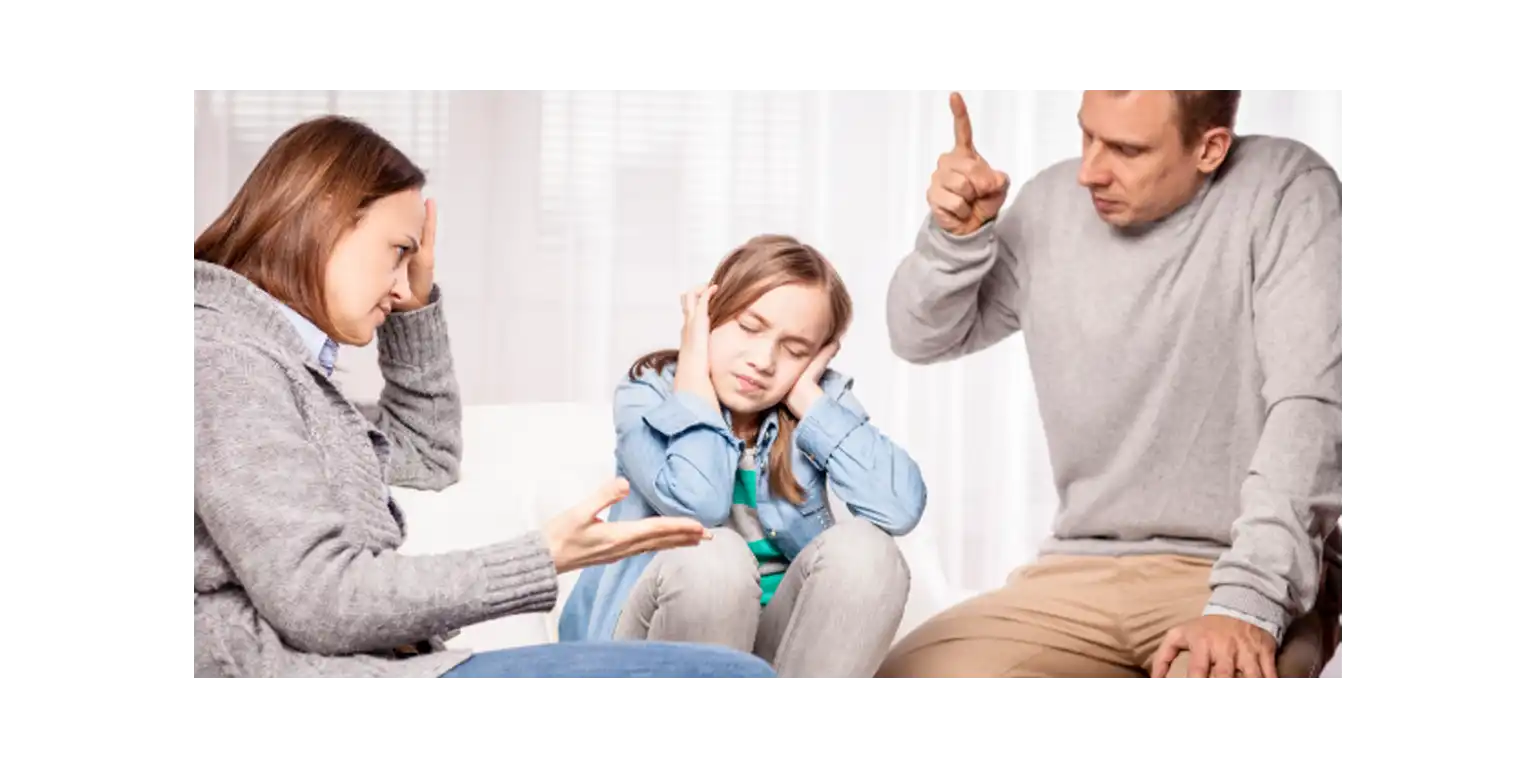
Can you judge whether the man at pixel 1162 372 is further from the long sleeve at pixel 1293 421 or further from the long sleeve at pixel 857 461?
the long sleeve at pixel 857 461

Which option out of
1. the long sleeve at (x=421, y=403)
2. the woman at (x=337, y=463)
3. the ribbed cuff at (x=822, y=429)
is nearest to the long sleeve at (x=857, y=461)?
the ribbed cuff at (x=822, y=429)

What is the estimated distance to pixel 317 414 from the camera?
2359 mm

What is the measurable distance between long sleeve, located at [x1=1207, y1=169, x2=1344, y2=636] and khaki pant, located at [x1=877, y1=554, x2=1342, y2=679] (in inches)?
2.5

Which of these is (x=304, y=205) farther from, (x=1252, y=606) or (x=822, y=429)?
(x=1252, y=606)

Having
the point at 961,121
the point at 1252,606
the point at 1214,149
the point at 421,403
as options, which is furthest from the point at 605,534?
the point at 1214,149

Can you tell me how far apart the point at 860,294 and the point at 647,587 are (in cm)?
56

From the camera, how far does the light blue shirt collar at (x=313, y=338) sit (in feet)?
8.02

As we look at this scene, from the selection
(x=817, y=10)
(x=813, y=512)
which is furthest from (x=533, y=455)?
(x=817, y=10)

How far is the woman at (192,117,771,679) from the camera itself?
2.30 m

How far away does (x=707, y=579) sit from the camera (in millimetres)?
2467

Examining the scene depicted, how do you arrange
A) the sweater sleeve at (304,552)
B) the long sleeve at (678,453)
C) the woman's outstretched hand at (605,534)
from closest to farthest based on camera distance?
the sweater sleeve at (304,552)
the woman's outstretched hand at (605,534)
the long sleeve at (678,453)

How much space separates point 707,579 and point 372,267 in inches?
27.4
